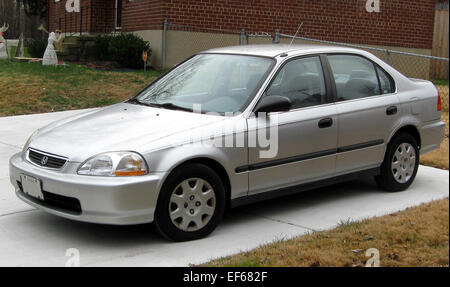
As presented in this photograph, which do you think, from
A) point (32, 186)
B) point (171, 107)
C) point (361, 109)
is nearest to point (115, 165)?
point (32, 186)

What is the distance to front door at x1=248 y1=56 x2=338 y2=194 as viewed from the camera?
5.72 meters

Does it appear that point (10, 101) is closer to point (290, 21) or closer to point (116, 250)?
point (116, 250)

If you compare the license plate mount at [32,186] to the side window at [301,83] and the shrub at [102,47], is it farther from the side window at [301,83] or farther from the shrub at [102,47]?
the shrub at [102,47]

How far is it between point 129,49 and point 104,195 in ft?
A: 37.8

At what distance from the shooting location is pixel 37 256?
16.0 feet

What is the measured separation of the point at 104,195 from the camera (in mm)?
4844

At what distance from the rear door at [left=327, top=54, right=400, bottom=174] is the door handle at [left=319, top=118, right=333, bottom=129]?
144 mm

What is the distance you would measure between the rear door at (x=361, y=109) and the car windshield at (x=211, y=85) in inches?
35.5

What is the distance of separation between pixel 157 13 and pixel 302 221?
11.1 metres

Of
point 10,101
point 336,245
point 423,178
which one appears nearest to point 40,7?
point 10,101

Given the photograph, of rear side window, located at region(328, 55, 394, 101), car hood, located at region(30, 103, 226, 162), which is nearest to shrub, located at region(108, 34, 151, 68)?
rear side window, located at region(328, 55, 394, 101)

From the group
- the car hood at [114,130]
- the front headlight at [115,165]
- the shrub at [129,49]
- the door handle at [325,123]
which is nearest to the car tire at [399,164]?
the door handle at [325,123]

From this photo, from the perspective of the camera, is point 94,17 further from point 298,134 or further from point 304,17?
point 298,134

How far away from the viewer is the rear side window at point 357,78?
21.5ft
